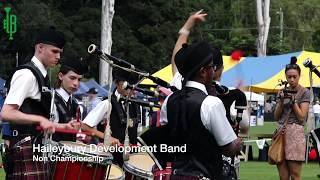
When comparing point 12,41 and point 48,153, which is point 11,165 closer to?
point 48,153

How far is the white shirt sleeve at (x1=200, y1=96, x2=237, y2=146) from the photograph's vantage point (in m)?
5.57

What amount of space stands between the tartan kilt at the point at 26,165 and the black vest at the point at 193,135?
5.76 ft

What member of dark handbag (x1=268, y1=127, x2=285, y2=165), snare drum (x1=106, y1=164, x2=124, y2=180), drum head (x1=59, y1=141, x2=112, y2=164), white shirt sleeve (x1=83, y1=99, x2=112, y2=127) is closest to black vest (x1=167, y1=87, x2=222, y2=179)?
drum head (x1=59, y1=141, x2=112, y2=164)

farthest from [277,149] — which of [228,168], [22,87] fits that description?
[22,87]

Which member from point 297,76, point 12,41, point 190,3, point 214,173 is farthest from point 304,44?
point 214,173

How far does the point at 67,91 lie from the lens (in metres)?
8.63

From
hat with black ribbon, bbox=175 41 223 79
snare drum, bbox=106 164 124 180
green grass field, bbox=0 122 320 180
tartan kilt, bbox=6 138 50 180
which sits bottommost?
green grass field, bbox=0 122 320 180

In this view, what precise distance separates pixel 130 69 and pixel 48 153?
102 centimetres

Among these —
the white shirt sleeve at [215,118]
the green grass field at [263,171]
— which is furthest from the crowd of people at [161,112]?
the green grass field at [263,171]

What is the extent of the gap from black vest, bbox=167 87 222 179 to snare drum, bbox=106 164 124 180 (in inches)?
78.8

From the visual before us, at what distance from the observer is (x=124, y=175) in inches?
307

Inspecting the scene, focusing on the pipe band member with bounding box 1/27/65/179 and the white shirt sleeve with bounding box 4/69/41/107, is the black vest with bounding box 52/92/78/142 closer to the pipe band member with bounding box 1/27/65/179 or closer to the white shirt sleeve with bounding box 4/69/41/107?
the pipe band member with bounding box 1/27/65/179

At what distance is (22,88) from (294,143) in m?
4.83

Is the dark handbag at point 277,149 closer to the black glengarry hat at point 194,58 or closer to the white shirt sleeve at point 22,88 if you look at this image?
the white shirt sleeve at point 22,88
